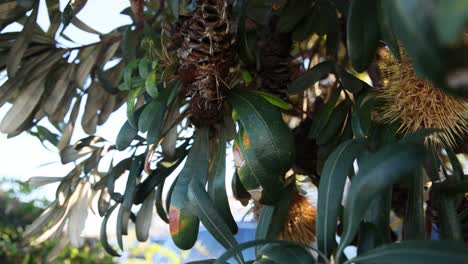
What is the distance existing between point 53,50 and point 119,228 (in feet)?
1.21

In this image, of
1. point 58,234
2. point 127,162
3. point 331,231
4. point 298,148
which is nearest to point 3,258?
point 58,234

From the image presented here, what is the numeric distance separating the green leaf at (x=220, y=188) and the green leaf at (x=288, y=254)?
10 centimetres

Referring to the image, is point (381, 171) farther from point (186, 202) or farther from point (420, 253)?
point (186, 202)

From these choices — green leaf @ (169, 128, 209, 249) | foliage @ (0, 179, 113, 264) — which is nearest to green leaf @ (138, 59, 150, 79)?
green leaf @ (169, 128, 209, 249)

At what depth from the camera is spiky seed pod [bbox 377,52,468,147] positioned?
0.63m

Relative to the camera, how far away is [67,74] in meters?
1.02

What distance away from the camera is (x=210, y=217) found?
2.01 feet

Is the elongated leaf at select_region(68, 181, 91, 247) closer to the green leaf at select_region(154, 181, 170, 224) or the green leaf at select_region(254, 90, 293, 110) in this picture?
the green leaf at select_region(154, 181, 170, 224)

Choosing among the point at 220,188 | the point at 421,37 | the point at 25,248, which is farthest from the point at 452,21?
the point at 25,248

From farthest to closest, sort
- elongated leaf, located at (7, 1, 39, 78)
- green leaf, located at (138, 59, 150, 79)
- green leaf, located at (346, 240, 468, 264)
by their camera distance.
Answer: elongated leaf, located at (7, 1, 39, 78)
green leaf, located at (138, 59, 150, 79)
green leaf, located at (346, 240, 468, 264)

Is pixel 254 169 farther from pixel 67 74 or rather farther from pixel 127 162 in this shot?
pixel 67 74

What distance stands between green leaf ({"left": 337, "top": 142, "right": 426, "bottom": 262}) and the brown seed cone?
1.38 feet

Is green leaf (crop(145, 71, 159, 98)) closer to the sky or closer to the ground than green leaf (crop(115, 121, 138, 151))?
closer to the sky

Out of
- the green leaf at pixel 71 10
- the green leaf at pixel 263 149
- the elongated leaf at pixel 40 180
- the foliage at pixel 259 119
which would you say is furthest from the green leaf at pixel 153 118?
the elongated leaf at pixel 40 180
